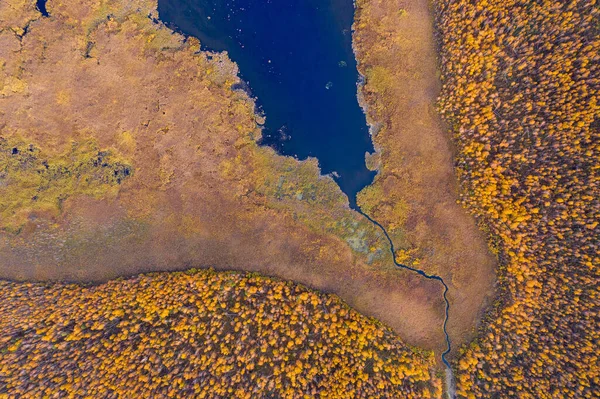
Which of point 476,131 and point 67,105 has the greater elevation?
point 476,131

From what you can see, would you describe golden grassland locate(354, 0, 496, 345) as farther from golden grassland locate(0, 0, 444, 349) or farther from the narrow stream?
golden grassland locate(0, 0, 444, 349)

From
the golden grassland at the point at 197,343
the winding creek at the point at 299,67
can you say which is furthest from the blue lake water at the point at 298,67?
the golden grassland at the point at 197,343

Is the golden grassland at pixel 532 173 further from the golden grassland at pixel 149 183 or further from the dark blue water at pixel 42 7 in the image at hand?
the dark blue water at pixel 42 7

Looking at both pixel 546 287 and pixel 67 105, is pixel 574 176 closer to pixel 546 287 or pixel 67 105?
pixel 546 287

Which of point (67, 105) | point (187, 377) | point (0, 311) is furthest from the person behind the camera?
point (67, 105)

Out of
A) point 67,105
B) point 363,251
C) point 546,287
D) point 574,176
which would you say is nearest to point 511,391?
point 546,287

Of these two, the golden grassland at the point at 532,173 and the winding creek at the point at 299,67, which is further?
the winding creek at the point at 299,67
